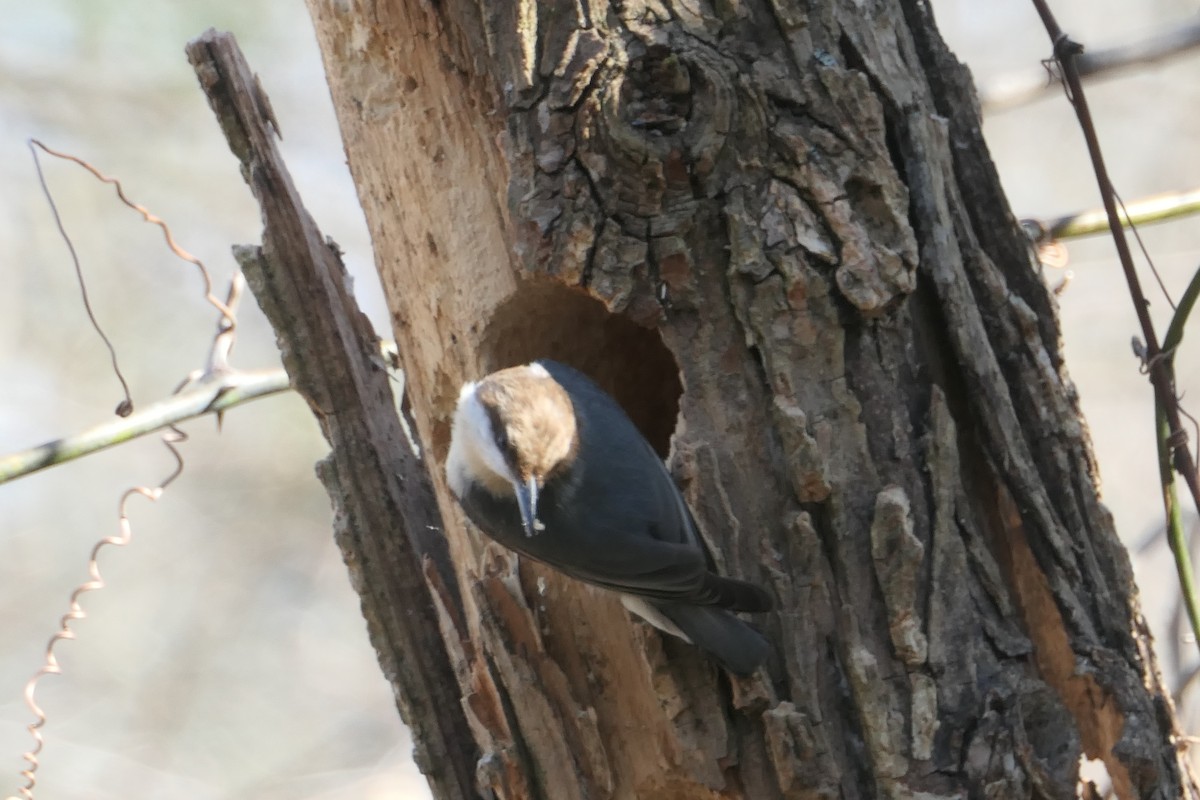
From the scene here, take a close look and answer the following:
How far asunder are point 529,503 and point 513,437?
0.43 ft

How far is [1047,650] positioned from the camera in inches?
79.1

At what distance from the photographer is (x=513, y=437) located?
2117mm

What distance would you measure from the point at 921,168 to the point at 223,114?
136 cm

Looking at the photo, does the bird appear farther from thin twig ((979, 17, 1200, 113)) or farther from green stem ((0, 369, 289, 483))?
thin twig ((979, 17, 1200, 113))

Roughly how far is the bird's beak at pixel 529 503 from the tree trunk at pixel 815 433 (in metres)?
0.15

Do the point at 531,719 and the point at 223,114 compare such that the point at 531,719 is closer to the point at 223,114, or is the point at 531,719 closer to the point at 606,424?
the point at 606,424

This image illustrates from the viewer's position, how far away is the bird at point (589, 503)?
1872 mm

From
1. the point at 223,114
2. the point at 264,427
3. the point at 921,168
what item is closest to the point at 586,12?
the point at 921,168

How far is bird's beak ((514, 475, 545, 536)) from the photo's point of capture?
6.65 feet

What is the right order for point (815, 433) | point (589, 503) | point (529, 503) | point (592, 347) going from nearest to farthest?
point (815, 433), point (529, 503), point (589, 503), point (592, 347)

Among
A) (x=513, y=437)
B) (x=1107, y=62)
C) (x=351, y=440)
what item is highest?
(x=1107, y=62)

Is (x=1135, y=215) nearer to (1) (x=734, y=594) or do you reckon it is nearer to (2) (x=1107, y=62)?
(2) (x=1107, y=62)

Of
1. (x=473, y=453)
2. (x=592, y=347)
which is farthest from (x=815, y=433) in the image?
(x=592, y=347)

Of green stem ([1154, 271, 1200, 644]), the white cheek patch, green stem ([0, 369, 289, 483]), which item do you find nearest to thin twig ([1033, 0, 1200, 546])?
green stem ([1154, 271, 1200, 644])
